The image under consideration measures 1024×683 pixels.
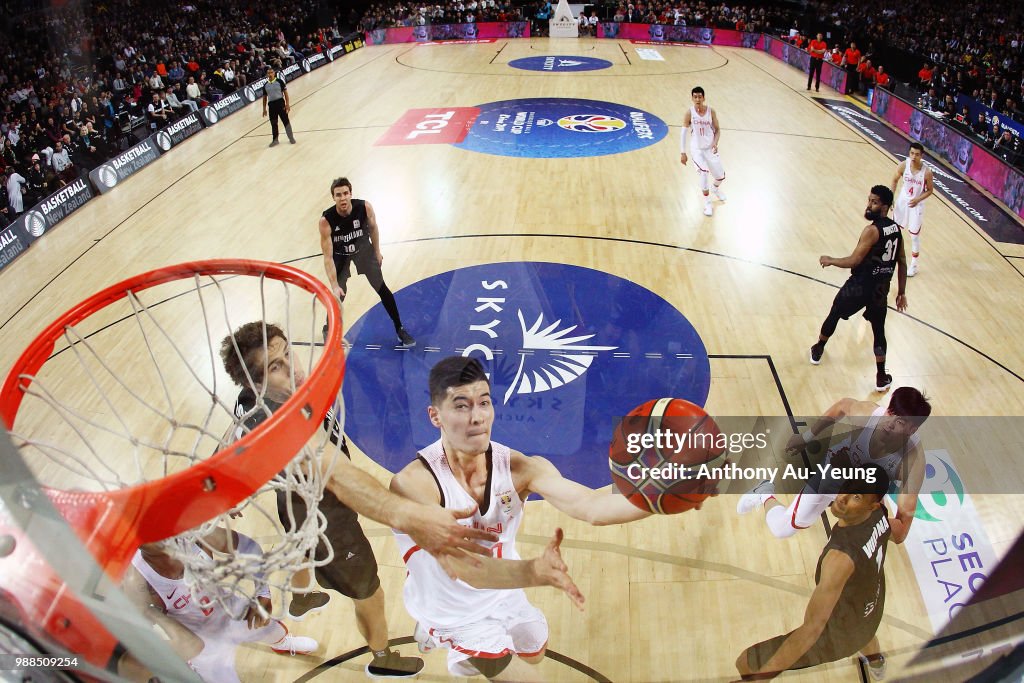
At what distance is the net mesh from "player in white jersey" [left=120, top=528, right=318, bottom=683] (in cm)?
4

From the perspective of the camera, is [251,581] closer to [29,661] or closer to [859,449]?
[29,661]

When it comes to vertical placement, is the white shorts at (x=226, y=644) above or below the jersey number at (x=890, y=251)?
below

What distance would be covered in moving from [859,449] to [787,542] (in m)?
0.87

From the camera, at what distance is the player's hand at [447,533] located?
346 centimetres

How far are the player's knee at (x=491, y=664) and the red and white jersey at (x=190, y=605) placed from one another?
1.26 meters

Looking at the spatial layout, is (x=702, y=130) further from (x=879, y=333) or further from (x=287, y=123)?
(x=287, y=123)

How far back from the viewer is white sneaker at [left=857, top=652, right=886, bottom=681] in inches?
136

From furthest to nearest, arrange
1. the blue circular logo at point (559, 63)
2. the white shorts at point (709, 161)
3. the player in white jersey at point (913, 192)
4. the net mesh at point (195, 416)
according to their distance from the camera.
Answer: the blue circular logo at point (559, 63) → the white shorts at point (709, 161) → the player in white jersey at point (913, 192) → the net mesh at point (195, 416)

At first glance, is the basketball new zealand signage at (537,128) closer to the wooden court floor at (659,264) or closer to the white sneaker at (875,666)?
the wooden court floor at (659,264)

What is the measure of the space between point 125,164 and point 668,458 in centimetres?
1124

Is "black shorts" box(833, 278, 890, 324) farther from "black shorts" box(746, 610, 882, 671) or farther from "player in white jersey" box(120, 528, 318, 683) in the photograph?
"player in white jersey" box(120, 528, 318, 683)

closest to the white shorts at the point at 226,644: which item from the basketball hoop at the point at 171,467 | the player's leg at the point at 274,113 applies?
the basketball hoop at the point at 171,467

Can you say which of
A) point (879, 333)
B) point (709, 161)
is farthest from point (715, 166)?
point (879, 333)

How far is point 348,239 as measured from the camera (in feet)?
18.9
